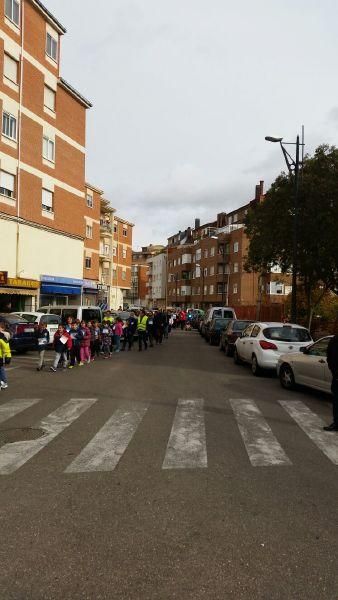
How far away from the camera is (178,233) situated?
120062 millimetres

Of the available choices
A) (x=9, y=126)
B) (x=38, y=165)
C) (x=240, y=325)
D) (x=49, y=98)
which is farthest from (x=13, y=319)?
(x=49, y=98)

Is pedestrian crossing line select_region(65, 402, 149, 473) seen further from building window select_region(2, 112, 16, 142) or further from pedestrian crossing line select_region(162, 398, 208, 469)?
building window select_region(2, 112, 16, 142)

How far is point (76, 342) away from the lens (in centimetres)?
1598

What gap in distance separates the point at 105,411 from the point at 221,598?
5.88 metres

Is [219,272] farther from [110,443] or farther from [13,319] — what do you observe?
[110,443]

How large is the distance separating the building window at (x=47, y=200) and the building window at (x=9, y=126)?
4.27 meters

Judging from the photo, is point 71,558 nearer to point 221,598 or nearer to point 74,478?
point 221,598

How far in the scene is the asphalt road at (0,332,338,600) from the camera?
3.37 m

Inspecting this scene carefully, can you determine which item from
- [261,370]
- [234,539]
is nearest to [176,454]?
[234,539]

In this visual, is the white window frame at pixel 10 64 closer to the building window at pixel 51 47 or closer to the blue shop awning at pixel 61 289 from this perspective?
the building window at pixel 51 47

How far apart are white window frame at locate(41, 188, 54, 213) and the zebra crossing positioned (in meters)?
24.0

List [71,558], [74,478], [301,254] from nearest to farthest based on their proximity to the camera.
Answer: [71,558] → [74,478] → [301,254]

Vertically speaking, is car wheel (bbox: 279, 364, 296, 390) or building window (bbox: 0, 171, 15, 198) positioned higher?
building window (bbox: 0, 171, 15, 198)

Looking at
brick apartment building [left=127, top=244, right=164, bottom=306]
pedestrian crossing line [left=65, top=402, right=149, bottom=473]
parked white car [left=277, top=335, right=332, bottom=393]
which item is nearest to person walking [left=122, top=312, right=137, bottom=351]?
parked white car [left=277, top=335, right=332, bottom=393]
